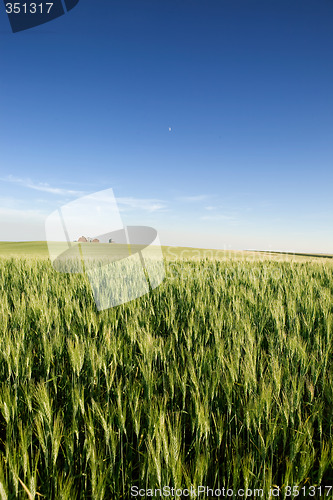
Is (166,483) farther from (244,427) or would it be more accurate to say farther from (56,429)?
(244,427)

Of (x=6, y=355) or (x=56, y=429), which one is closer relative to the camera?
(x=56, y=429)

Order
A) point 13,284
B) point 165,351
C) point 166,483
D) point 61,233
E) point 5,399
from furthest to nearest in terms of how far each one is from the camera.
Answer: point 13,284
point 61,233
point 165,351
point 5,399
point 166,483

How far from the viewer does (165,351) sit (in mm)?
1778

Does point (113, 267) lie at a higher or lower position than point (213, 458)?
higher

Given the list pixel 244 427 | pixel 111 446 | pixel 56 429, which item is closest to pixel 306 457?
pixel 244 427

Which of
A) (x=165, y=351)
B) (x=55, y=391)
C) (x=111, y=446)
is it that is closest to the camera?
(x=111, y=446)

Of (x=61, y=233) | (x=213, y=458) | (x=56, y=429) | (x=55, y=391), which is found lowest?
(x=213, y=458)

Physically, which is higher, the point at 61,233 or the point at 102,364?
the point at 61,233

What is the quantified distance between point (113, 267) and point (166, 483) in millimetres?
5260

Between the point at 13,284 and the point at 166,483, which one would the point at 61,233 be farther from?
the point at 166,483

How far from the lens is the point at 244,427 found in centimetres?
130

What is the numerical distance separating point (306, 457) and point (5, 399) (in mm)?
1235

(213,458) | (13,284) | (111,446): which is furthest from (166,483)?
(13,284)

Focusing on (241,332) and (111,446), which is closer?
(111,446)
